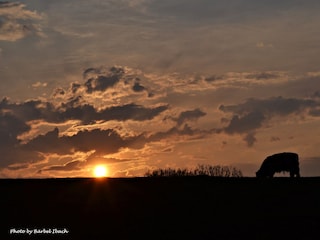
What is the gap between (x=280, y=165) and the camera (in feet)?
138

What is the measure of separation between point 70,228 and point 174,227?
3.40m

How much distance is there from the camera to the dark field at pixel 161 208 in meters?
21.5

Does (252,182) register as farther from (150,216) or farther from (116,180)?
(150,216)

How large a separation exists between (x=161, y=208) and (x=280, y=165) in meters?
19.3

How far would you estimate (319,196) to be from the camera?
27.4 m

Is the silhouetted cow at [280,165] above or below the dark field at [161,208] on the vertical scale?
above

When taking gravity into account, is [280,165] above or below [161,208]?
above

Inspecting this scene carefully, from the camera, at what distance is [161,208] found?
24375 mm

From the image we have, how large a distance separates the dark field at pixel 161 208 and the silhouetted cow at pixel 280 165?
11.7m

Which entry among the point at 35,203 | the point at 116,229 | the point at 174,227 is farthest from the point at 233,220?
the point at 35,203

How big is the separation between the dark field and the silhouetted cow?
11718 millimetres

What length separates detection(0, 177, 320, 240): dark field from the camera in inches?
846

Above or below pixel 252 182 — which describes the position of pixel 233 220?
below

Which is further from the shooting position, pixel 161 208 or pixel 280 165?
pixel 280 165
